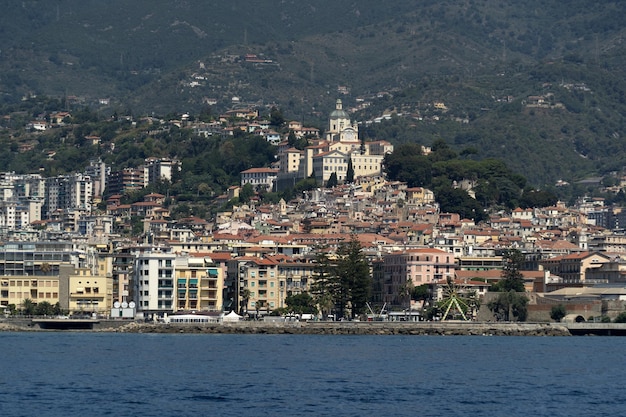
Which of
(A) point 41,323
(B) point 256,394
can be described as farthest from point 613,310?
(B) point 256,394

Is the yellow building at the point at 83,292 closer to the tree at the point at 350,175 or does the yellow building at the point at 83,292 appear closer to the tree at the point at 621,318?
the tree at the point at 621,318

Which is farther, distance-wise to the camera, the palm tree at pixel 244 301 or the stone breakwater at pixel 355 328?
the palm tree at pixel 244 301

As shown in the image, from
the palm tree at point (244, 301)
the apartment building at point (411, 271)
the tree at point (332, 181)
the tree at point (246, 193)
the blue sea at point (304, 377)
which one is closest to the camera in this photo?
the blue sea at point (304, 377)

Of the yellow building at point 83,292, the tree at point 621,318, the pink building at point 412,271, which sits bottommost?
the tree at point 621,318

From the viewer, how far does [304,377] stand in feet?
229

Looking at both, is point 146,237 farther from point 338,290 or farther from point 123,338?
point 123,338

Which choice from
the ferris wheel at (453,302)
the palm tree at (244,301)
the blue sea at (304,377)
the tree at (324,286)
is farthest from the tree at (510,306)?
the blue sea at (304,377)

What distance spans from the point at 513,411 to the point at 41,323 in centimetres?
5469

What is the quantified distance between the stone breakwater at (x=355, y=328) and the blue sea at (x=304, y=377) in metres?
7.69

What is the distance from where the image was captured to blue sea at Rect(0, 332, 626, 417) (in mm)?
59344

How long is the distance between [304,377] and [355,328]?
1518 inches

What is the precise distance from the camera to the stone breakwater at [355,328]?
351 ft

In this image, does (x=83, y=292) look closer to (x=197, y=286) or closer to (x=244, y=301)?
(x=197, y=286)

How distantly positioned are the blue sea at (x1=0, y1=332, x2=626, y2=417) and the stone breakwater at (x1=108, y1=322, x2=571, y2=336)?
7.69 meters
